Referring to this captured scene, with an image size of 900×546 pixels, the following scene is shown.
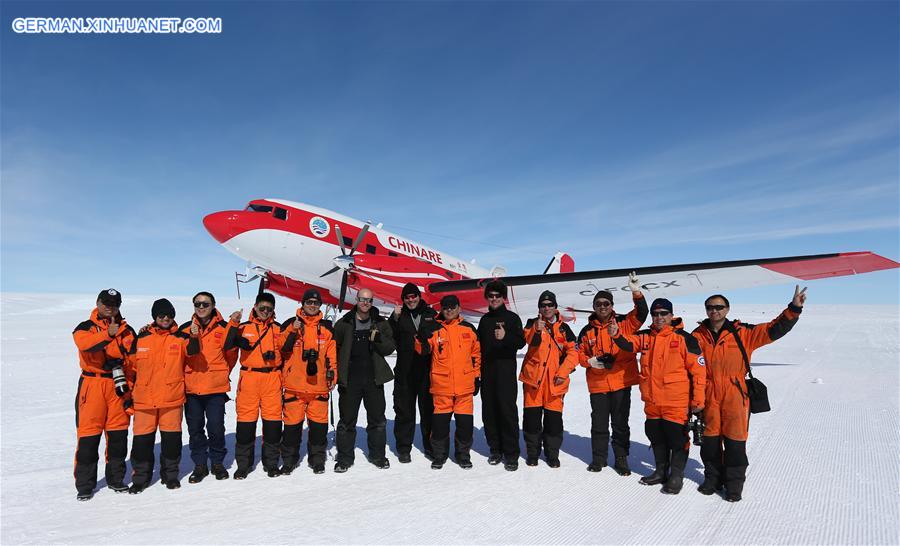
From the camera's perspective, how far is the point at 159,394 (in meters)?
4.84

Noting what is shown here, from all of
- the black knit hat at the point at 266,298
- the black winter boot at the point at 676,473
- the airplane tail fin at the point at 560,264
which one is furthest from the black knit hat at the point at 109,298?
the airplane tail fin at the point at 560,264

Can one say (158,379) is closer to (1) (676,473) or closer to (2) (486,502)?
(2) (486,502)

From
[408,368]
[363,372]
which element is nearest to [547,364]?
[408,368]

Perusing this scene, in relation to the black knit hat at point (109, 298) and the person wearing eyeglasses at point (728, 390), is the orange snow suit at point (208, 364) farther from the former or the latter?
the person wearing eyeglasses at point (728, 390)

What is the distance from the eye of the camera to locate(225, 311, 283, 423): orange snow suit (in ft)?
17.0

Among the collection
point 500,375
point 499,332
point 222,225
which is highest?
point 222,225

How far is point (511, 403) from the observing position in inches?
223

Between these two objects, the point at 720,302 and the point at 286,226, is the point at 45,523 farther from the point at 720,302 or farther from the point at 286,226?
the point at 286,226

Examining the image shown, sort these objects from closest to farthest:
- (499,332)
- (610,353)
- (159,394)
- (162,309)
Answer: (159,394) → (162,309) → (610,353) → (499,332)

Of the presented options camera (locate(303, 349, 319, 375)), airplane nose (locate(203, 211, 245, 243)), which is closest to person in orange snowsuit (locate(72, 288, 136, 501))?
camera (locate(303, 349, 319, 375))

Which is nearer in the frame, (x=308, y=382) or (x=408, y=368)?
(x=308, y=382)

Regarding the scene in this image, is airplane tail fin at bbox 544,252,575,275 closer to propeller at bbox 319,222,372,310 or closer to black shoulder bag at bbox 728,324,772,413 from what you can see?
propeller at bbox 319,222,372,310

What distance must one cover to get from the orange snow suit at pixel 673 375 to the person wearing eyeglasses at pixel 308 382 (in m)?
3.72

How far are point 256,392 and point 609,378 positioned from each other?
170 inches
